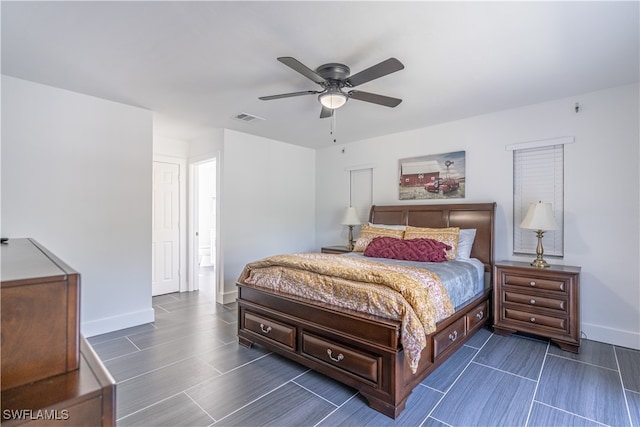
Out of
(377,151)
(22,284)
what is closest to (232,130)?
(377,151)

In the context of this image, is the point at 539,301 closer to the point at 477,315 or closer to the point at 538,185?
the point at 477,315

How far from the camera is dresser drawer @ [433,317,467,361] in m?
2.40

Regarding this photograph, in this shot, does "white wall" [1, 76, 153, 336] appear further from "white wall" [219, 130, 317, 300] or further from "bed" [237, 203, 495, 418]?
"bed" [237, 203, 495, 418]

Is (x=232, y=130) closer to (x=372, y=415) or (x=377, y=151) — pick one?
(x=377, y=151)

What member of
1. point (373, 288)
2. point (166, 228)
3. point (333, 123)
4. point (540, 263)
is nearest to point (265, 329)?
point (373, 288)

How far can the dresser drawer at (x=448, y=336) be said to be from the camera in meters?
2.40

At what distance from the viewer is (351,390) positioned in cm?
232

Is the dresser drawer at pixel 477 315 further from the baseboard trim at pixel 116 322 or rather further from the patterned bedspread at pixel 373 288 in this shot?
the baseboard trim at pixel 116 322

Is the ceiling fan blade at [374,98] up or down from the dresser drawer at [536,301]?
up

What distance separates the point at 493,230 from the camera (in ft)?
12.2

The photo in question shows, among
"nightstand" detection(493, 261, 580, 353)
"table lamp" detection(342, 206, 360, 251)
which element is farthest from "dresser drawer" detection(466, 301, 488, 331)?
"table lamp" detection(342, 206, 360, 251)

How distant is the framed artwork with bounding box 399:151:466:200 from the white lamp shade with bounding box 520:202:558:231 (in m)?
0.98

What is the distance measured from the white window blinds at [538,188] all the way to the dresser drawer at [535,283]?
0.54 metres

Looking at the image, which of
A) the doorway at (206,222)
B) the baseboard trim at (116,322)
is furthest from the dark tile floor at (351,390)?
the doorway at (206,222)
